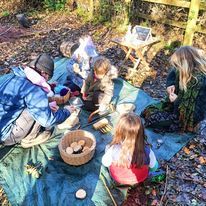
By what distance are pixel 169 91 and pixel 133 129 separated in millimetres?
1465

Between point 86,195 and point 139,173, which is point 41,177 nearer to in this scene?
point 86,195

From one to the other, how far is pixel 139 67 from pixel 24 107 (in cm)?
292

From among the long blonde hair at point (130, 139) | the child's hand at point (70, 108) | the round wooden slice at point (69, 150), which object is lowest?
the round wooden slice at point (69, 150)

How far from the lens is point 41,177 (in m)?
3.40

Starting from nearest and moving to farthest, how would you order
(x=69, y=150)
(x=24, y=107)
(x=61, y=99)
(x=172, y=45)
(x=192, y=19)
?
(x=24, y=107), (x=69, y=150), (x=61, y=99), (x=192, y=19), (x=172, y=45)

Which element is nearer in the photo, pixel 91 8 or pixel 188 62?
pixel 188 62

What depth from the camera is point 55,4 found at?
8.87 meters

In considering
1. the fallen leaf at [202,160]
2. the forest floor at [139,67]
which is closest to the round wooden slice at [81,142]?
the forest floor at [139,67]

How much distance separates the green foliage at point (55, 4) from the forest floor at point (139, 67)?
239 mm

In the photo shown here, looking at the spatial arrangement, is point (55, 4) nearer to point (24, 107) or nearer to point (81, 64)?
point (81, 64)

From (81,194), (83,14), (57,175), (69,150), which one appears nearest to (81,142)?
(69,150)

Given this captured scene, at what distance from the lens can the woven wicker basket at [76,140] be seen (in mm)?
3438

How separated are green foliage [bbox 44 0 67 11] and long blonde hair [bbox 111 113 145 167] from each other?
22.6 ft

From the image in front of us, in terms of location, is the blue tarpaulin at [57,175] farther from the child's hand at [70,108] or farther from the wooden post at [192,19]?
the wooden post at [192,19]
